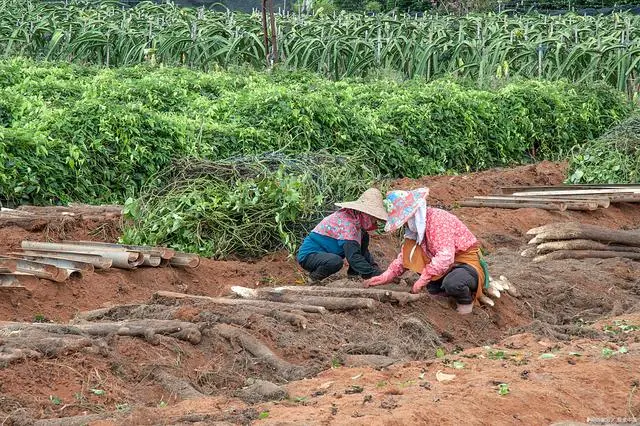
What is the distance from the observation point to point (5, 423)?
17.3 feet

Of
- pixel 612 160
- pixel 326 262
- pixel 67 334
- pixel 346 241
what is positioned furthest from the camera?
pixel 612 160

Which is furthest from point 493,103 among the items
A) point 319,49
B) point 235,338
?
point 235,338

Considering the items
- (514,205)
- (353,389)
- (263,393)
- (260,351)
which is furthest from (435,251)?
(514,205)

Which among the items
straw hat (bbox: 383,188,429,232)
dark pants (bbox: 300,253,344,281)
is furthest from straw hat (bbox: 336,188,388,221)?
dark pants (bbox: 300,253,344,281)

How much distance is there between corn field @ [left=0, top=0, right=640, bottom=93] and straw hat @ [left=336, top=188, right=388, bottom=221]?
12.7 m

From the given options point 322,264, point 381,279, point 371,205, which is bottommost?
point 322,264

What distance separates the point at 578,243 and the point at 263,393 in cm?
588

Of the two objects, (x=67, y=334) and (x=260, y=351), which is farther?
(x=260, y=351)

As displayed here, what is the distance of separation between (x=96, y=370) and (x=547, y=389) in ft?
7.88

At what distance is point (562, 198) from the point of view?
44.0 ft

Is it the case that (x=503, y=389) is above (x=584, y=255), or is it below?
above

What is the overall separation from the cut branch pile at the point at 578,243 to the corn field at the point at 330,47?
989 cm

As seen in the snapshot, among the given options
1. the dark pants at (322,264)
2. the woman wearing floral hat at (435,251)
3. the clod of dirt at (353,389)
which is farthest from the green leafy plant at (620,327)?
the clod of dirt at (353,389)

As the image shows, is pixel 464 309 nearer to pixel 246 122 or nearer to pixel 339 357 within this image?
pixel 339 357
